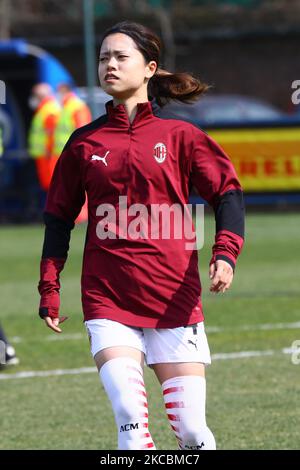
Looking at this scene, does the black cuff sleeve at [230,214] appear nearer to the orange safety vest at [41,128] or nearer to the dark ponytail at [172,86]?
the dark ponytail at [172,86]

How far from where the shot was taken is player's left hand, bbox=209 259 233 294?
5492 mm

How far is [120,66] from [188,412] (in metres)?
1.48

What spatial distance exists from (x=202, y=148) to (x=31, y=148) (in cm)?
2048

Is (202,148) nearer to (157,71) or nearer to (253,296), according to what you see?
(157,71)

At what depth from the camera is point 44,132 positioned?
25.5 meters

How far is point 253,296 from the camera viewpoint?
14.1 metres

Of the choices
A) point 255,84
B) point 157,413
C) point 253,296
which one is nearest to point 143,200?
point 157,413

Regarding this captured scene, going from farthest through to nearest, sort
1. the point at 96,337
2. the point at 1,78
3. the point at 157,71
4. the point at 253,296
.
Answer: the point at 1,78 < the point at 253,296 < the point at 157,71 < the point at 96,337

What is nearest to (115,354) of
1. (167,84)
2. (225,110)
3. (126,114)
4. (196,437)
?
(196,437)

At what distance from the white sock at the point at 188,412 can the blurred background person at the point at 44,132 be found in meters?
19.7

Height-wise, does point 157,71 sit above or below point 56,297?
above

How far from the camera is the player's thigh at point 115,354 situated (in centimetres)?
550

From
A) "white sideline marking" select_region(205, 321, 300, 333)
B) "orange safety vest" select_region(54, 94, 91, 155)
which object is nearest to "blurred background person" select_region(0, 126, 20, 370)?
"white sideline marking" select_region(205, 321, 300, 333)

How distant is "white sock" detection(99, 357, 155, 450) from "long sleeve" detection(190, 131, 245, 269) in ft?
2.04
